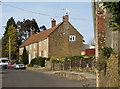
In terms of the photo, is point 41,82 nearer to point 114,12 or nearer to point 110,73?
point 110,73

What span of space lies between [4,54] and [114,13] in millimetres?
77900

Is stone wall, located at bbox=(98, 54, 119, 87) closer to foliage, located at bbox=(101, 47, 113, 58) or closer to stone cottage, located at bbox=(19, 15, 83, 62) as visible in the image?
foliage, located at bbox=(101, 47, 113, 58)

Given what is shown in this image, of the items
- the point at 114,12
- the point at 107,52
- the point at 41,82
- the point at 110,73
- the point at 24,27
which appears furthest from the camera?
the point at 24,27

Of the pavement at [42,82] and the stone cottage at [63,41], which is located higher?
the stone cottage at [63,41]

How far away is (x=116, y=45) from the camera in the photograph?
12688 mm

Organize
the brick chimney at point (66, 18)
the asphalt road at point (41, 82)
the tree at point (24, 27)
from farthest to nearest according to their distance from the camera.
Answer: the tree at point (24, 27) < the brick chimney at point (66, 18) < the asphalt road at point (41, 82)

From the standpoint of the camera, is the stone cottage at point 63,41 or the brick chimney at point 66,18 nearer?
the stone cottage at point 63,41

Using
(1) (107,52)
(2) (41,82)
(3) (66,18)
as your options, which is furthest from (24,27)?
A: (1) (107,52)

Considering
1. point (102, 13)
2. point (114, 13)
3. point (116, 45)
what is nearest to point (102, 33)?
point (102, 13)

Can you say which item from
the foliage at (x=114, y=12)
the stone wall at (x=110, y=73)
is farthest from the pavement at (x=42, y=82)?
the foliage at (x=114, y=12)

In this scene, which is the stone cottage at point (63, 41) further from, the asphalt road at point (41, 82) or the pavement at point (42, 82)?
the asphalt road at point (41, 82)

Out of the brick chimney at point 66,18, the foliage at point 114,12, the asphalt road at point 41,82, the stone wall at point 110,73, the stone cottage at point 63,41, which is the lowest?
the asphalt road at point 41,82

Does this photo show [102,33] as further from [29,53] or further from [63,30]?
Result: [29,53]

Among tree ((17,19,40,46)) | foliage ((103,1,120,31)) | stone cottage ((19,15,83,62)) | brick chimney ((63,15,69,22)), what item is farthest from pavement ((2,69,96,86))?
tree ((17,19,40,46))
